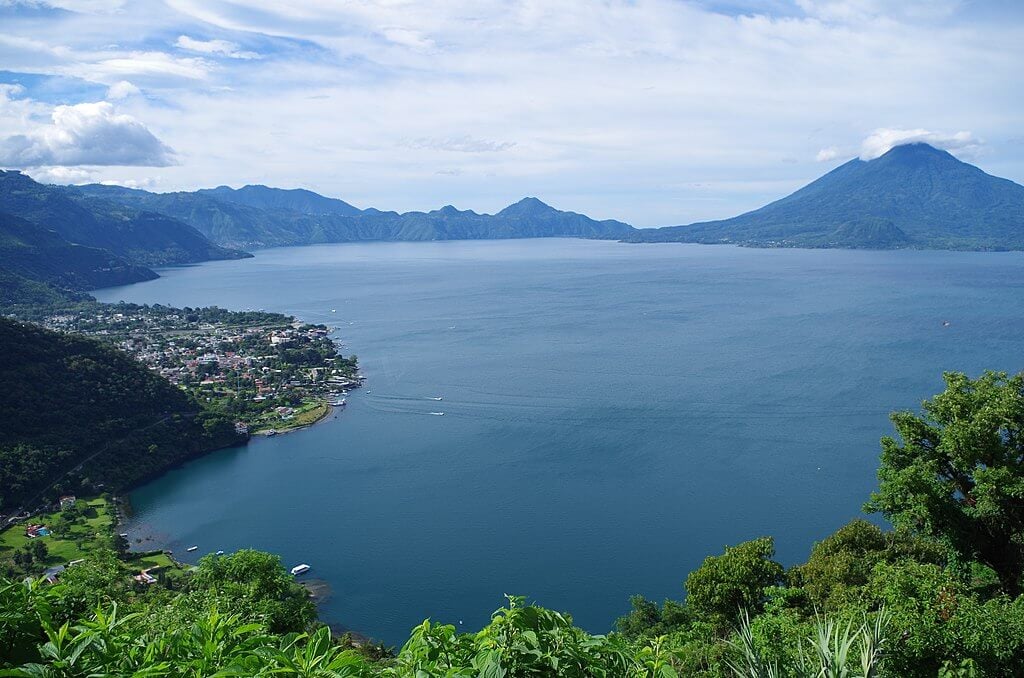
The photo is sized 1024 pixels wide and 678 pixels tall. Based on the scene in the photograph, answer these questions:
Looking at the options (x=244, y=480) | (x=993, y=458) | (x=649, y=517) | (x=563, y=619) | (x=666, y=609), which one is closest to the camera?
(x=563, y=619)

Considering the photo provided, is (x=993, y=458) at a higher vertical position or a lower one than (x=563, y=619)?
lower

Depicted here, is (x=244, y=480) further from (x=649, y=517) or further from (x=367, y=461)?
(x=649, y=517)

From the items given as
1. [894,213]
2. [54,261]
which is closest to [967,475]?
[54,261]

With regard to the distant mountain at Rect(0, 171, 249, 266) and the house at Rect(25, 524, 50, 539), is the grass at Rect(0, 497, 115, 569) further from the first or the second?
the distant mountain at Rect(0, 171, 249, 266)

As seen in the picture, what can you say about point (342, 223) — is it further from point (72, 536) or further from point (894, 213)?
point (72, 536)

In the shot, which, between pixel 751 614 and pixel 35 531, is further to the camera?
pixel 35 531

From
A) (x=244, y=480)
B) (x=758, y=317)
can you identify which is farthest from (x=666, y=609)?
(x=758, y=317)
